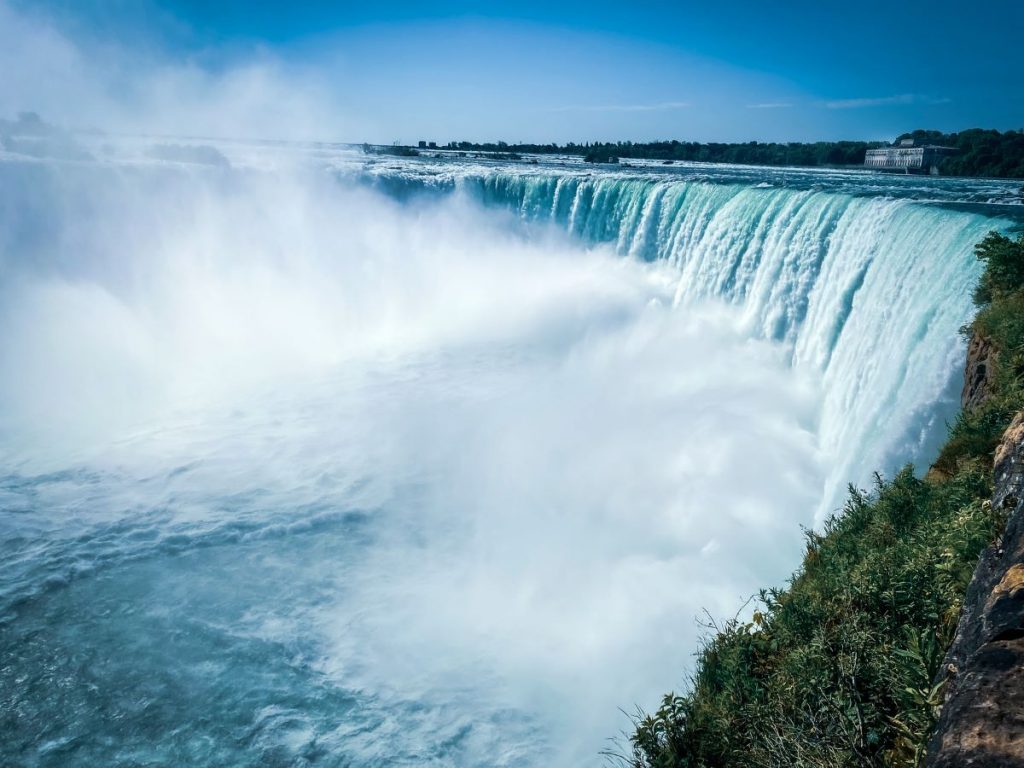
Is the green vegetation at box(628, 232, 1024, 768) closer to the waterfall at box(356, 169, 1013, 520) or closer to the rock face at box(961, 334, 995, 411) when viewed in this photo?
the rock face at box(961, 334, 995, 411)

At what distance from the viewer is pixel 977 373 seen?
764cm

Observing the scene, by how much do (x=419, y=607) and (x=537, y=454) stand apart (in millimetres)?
5661

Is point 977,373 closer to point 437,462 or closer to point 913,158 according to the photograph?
point 437,462

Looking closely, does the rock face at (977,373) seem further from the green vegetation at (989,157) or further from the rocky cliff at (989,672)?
the green vegetation at (989,157)

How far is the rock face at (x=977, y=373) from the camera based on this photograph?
285 inches

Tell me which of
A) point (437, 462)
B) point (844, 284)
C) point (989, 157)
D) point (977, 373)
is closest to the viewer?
point (977, 373)

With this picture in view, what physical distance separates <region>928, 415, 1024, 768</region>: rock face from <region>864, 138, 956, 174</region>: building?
35.6 m

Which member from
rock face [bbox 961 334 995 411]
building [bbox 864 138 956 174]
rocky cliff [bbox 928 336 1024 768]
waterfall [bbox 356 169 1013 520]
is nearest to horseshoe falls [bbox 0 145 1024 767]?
waterfall [bbox 356 169 1013 520]

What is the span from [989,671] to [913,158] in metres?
39.3

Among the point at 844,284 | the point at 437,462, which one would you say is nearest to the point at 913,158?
the point at 844,284

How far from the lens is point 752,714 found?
14.4 ft

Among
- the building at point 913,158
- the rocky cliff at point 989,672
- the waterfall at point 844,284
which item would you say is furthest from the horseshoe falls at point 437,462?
the building at point 913,158

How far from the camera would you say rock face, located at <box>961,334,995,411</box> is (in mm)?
7242

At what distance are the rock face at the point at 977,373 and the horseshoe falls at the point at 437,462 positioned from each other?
727mm
